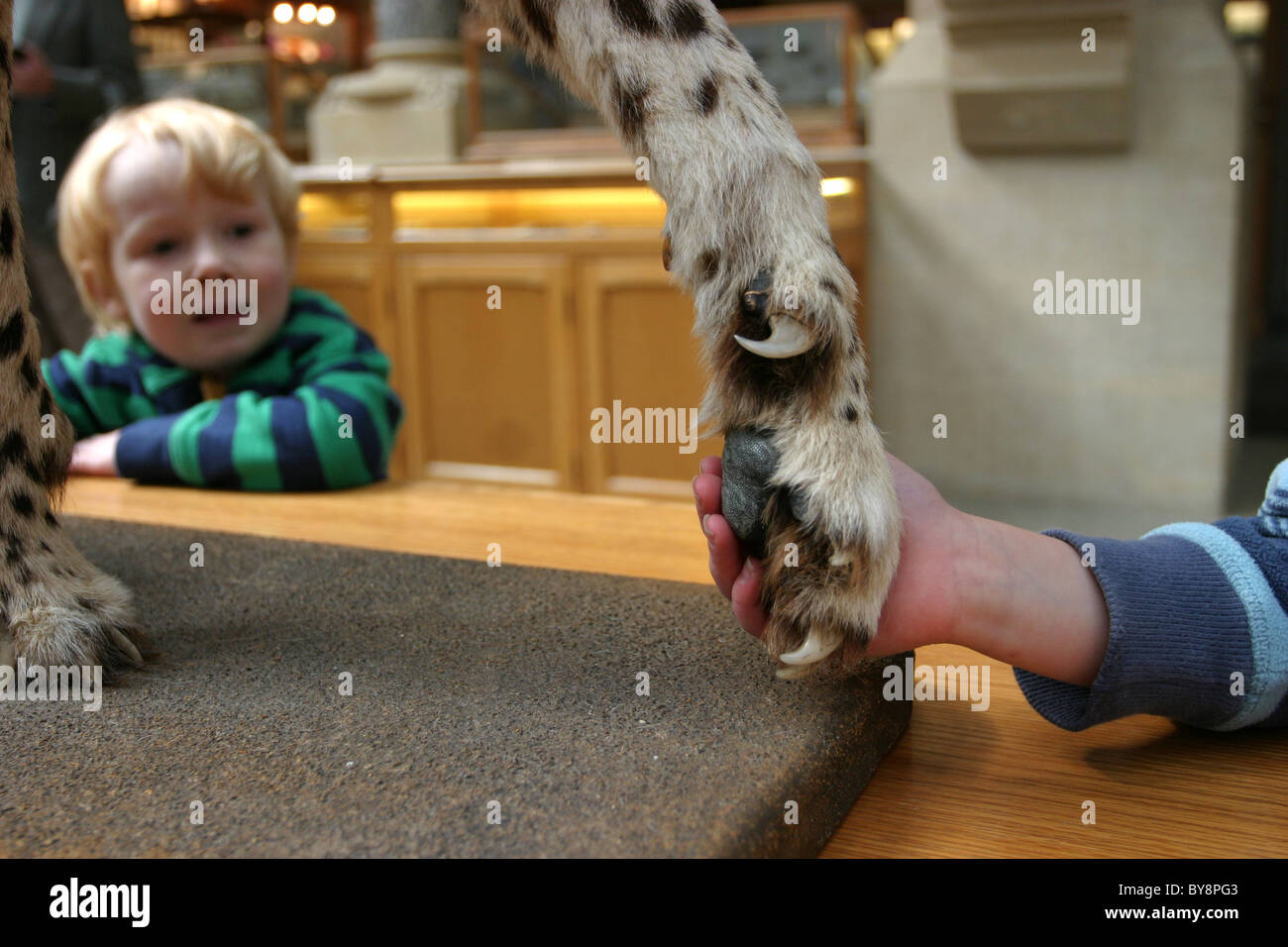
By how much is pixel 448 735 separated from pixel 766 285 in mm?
272

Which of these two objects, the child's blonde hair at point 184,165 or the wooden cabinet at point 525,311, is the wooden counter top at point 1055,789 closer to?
the child's blonde hair at point 184,165

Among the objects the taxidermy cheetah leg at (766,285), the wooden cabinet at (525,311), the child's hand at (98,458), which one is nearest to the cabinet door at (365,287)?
the wooden cabinet at (525,311)

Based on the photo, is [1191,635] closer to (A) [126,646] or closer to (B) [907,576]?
(B) [907,576]

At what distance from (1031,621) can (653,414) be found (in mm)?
2382

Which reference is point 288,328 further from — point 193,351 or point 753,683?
point 753,683

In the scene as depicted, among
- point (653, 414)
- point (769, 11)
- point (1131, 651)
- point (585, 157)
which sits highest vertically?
point (769, 11)

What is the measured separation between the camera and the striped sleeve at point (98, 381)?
4.63 ft

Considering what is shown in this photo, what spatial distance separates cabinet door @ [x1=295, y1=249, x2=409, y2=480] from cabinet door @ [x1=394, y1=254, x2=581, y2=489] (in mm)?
37

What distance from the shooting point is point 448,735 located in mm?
569

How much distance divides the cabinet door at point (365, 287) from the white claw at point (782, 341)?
8.97ft

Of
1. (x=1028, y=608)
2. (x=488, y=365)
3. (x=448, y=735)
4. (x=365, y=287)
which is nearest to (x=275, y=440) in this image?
(x=448, y=735)

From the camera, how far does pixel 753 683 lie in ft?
2.05
